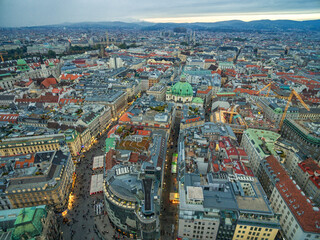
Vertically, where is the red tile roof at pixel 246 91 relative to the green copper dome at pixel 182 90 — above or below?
below

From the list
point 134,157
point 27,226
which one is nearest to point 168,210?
point 134,157

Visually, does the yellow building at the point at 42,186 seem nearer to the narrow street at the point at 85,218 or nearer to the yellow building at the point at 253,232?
the narrow street at the point at 85,218

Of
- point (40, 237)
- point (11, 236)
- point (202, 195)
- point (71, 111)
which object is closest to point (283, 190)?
point (202, 195)

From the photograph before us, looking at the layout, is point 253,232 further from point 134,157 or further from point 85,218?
point 85,218

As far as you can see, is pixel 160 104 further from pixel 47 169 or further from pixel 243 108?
pixel 47 169

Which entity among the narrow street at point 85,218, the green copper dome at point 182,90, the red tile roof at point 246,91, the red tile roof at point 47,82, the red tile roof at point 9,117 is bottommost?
the narrow street at point 85,218

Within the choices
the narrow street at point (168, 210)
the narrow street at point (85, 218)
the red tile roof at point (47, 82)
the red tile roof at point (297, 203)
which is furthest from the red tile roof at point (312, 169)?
the red tile roof at point (47, 82)
